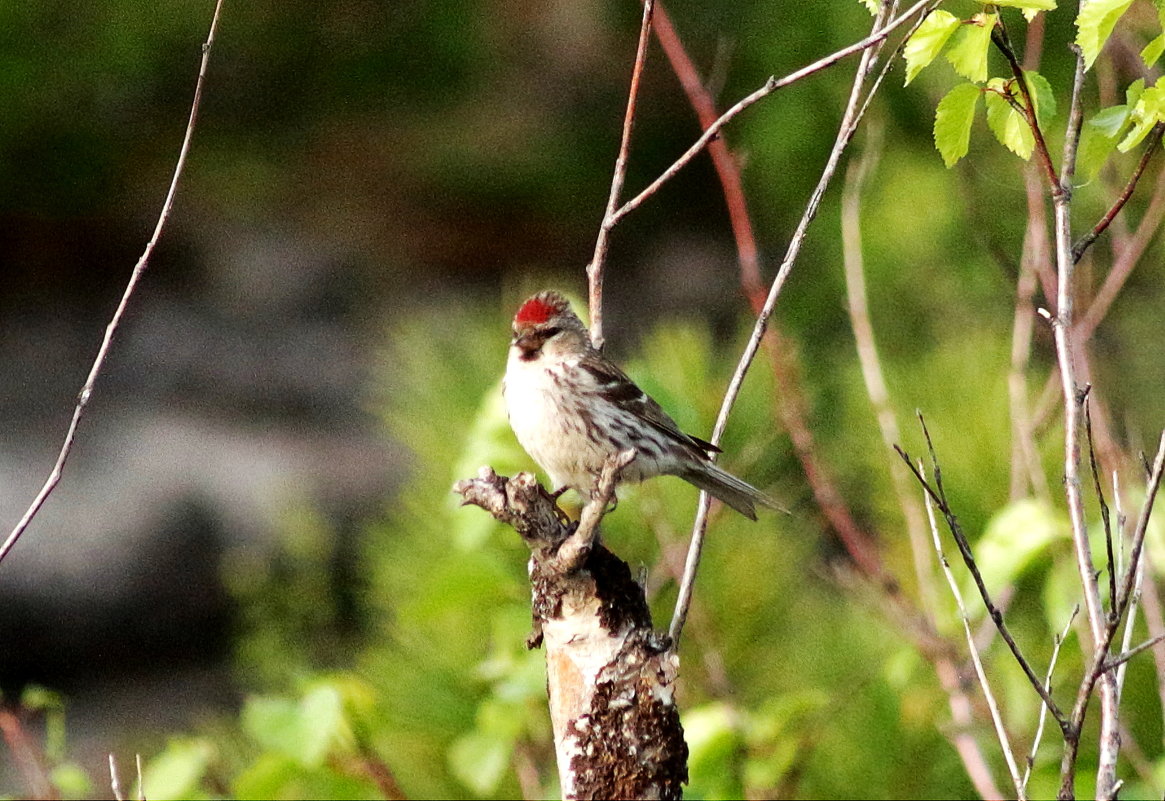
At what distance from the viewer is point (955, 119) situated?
56.7 inches

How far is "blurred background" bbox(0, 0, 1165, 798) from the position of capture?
8.68 feet

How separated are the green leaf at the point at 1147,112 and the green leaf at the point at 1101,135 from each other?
0.01 metres

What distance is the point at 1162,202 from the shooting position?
116 inches

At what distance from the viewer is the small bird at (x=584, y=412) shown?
250 centimetres

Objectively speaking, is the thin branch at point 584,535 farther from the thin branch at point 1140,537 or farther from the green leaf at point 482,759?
the green leaf at point 482,759

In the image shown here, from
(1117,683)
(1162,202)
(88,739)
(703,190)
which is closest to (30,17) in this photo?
(703,190)

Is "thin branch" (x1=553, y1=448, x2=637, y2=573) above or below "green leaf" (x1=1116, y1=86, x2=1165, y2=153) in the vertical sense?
below

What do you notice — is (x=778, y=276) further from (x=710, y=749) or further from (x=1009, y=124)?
(x=710, y=749)

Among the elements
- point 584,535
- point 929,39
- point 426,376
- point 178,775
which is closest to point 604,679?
point 584,535

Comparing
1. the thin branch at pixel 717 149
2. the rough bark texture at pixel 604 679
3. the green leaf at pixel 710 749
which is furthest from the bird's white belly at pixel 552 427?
the rough bark texture at pixel 604 679

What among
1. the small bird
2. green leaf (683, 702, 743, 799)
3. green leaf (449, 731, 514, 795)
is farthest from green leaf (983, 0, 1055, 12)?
green leaf (449, 731, 514, 795)

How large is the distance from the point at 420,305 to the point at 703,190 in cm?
170

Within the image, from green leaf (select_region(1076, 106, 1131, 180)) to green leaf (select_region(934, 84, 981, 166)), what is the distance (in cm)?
12

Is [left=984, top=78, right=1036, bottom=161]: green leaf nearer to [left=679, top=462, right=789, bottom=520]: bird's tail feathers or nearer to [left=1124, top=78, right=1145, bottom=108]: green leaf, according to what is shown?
[left=1124, top=78, right=1145, bottom=108]: green leaf
